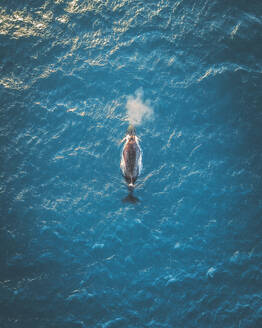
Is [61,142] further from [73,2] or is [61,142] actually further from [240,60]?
[240,60]

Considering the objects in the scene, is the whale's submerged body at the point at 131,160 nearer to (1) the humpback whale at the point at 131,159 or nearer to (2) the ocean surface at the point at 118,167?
(1) the humpback whale at the point at 131,159

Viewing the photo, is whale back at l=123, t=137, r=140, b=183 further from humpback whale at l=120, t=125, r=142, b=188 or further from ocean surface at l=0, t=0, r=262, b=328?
ocean surface at l=0, t=0, r=262, b=328

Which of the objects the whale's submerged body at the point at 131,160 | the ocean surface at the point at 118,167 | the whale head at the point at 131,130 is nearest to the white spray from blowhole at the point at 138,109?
the ocean surface at the point at 118,167

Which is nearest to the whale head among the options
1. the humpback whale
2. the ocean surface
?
the humpback whale

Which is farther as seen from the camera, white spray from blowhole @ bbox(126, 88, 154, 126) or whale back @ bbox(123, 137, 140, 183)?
white spray from blowhole @ bbox(126, 88, 154, 126)

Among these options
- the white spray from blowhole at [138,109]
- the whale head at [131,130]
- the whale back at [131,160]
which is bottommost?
the whale back at [131,160]

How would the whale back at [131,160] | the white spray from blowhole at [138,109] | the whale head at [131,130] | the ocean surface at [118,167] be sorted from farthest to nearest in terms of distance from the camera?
the white spray from blowhole at [138,109], the whale head at [131,130], the ocean surface at [118,167], the whale back at [131,160]
